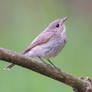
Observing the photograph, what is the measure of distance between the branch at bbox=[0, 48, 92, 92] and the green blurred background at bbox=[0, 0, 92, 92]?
149 cm

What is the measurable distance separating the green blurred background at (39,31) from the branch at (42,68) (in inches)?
58.7

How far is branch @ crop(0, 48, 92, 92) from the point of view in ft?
10.5

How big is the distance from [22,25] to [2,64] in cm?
111

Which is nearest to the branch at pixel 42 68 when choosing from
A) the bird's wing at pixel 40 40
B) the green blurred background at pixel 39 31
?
the bird's wing at pixel 40 40

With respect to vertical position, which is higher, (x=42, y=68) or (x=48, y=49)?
(x=48, y=49)

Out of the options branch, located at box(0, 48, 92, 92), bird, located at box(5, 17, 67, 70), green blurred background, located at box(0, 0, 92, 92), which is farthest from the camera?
green blurred background, located at box(0, 0, 92, 92)

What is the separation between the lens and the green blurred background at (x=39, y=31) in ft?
17.2

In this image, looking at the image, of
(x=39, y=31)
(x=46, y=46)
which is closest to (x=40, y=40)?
(x=46, y=46)

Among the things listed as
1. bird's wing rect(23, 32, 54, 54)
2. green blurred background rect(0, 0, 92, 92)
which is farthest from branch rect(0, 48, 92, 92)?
green blurred background rect(0, 0, 92, 92)

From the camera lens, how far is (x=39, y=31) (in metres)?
6.41

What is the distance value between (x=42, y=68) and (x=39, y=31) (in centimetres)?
302

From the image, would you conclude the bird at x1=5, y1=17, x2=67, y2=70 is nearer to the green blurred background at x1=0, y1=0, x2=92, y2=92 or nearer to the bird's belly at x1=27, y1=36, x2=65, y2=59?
the bird's belly at x1=27, y1=36, x2=65, y2=59

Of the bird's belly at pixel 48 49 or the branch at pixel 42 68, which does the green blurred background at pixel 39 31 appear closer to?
the bird's belly at pixel 48 49

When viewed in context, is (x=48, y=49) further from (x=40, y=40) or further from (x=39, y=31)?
(x=39, y=31)
